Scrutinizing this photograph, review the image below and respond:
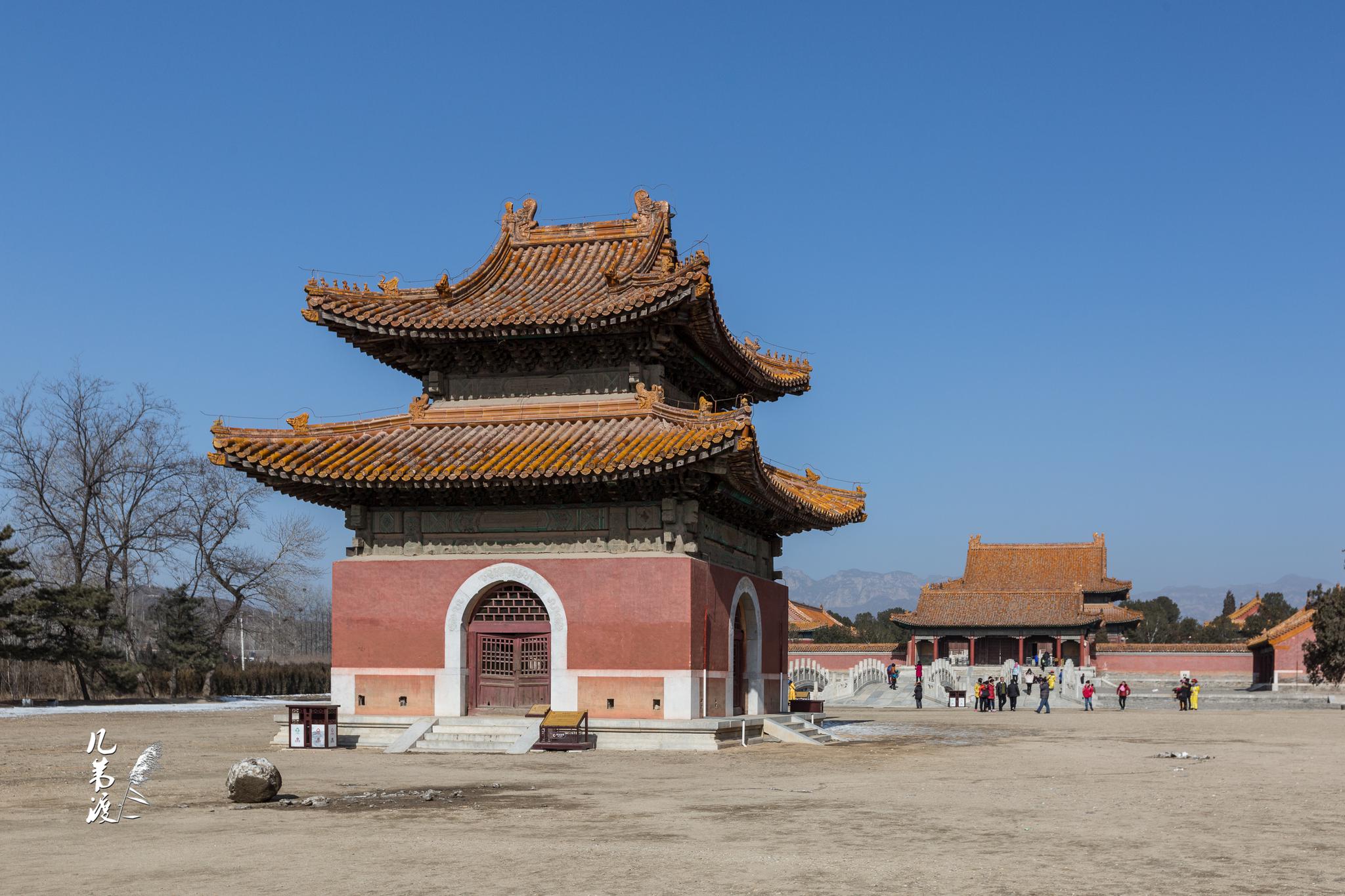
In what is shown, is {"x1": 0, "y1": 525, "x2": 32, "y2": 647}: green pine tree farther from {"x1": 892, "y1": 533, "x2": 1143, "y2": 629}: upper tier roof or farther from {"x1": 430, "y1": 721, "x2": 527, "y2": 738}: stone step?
{"x1": 892, "y1": 533, "x2": 1143, "y2": 629}: upper tier roof

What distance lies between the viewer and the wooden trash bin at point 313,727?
2262cm

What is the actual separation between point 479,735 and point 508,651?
1.88 meters

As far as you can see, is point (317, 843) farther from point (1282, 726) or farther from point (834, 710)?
point (834, 710)

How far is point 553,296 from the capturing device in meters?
25.1

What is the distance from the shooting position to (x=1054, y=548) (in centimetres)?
8306

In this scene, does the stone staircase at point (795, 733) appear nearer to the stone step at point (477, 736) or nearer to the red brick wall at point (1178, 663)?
the stone step at point (477, 736)

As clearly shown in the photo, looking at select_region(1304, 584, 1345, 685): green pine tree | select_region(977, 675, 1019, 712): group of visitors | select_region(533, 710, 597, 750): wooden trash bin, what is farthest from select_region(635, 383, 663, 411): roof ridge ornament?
select_region(1304, 584, 1345, 685): green pine tree

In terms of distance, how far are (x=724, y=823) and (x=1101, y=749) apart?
1310cm

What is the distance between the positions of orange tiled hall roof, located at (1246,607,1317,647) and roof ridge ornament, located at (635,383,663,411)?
147ft

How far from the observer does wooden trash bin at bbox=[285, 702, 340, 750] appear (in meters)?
22.6

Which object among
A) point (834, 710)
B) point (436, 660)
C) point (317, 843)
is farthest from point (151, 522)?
point (317, 843)

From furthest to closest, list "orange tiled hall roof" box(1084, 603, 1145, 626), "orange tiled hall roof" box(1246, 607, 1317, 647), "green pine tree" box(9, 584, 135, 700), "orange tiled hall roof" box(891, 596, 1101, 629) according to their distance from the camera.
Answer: "orange tiled hall roof" box(1084, 603, 1145, 626), "orange tiled hall roof" box(891, 596, 1101, 629), "orange tiled hall roof" box(1246, 607, 1317, 647), "green pine tree" box(9, 584, 135, 700)

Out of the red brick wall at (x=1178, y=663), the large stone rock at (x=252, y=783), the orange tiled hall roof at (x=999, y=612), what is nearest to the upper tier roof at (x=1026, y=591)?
the orange tiled hall roof at (x=999, y=612)
